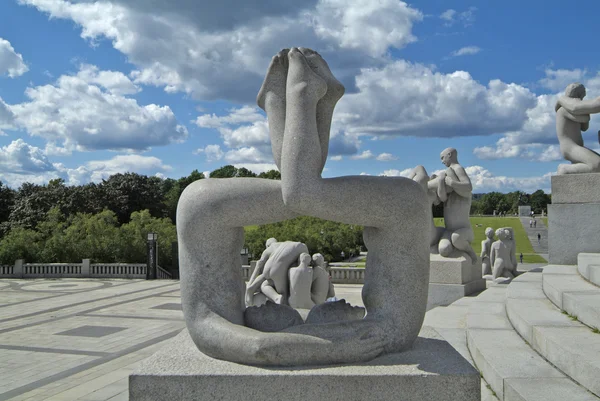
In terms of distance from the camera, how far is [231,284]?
11.9ft

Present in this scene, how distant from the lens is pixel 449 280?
9461 millimetres

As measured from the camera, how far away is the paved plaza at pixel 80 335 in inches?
252

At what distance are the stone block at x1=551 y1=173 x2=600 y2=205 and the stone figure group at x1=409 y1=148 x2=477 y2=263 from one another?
1.62m

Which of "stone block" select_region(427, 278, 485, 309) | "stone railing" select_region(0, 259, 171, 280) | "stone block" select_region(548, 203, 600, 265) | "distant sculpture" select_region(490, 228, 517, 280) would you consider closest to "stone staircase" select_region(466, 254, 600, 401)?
"stone block" select_region(548, 203, 600, 265)

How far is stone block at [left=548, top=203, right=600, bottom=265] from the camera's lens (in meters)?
8.48

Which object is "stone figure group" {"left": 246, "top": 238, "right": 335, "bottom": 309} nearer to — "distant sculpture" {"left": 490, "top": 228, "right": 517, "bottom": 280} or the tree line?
"distant sculpture" {"left": 490, "top": 228, "right": 517, "bottom": 280}

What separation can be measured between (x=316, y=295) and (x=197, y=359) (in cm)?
550

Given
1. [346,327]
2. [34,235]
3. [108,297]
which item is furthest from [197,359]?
[34,235]

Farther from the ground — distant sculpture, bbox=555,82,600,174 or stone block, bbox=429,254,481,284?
distant sculpture, bbox=555,82,600,174

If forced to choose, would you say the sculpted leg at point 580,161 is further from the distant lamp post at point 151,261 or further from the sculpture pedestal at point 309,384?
the distant lamp post at point 151,261

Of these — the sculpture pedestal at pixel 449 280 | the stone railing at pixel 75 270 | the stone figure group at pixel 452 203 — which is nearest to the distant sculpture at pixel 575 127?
the stone figure group at pixel 452 203

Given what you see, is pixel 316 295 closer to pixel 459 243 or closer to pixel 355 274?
pixel 459 243

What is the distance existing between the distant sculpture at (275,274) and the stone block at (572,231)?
4623 mm

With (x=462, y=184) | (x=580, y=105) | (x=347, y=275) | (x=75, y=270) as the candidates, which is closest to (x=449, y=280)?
(x=462, y=184)
